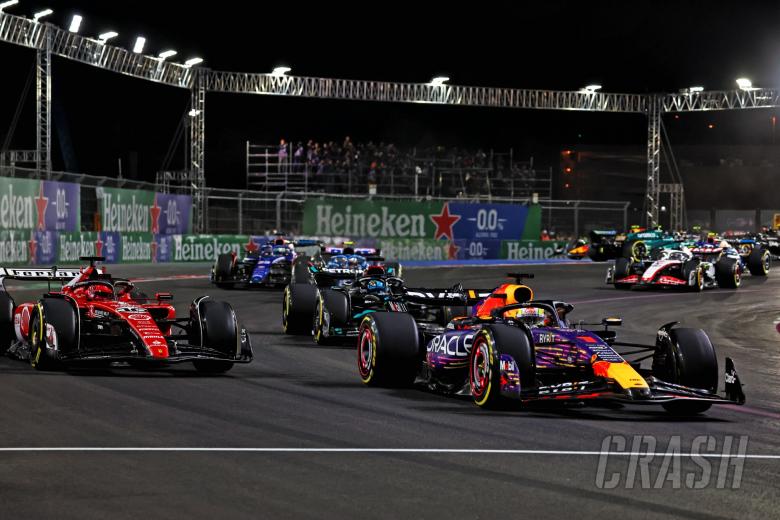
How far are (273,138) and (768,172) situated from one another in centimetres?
3989

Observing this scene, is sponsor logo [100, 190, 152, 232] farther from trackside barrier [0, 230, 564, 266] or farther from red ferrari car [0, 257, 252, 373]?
red ferrari car [0, 257, 252, 373]

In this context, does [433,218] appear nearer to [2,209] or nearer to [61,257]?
[61,257]

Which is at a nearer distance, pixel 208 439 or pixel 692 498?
pixel 692 498

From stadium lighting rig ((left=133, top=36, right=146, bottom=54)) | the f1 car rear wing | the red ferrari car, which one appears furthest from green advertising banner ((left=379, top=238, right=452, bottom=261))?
the red ferrari car

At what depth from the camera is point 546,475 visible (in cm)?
825

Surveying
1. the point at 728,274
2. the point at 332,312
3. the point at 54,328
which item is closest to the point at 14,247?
the point at 332,312

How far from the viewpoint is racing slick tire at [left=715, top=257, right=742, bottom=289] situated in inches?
1419

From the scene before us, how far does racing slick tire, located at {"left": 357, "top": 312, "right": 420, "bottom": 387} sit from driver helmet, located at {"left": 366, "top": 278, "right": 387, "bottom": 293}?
5.48m

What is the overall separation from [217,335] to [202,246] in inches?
1362

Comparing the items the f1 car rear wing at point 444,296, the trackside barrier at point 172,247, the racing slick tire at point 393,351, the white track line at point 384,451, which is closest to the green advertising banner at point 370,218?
the trackside barrier at point 172,247

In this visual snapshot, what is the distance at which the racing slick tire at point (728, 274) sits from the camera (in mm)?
36031

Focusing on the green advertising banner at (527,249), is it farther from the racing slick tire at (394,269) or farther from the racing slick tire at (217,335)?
the racing slick tire at (217,335)

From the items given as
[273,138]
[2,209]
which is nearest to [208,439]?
[2,209]

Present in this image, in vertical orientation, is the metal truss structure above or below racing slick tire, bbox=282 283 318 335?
above
